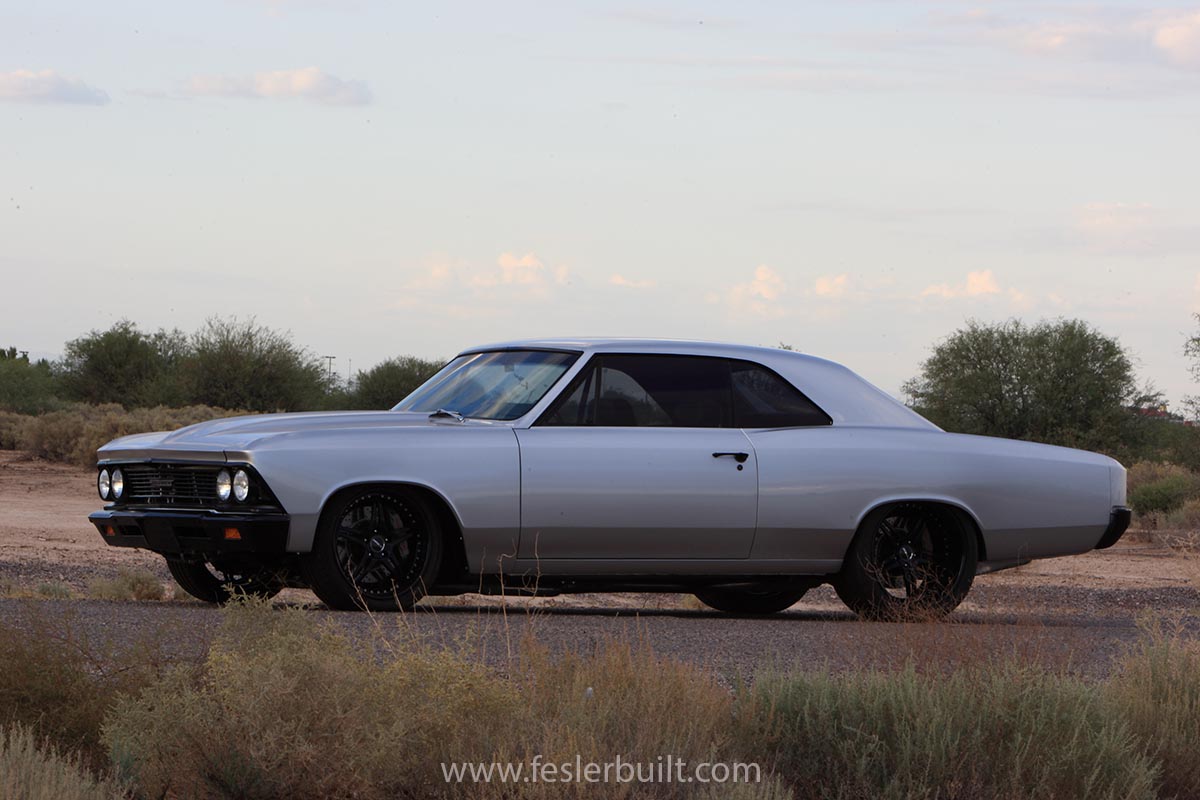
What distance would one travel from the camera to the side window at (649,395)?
10023 millimetres

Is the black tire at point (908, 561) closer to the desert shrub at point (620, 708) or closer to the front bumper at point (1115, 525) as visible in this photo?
the front bumper at point (1115, 525)

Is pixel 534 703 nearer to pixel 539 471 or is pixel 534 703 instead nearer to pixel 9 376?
pixel 539 471

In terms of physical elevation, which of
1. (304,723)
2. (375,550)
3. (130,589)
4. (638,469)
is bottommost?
(130,589)

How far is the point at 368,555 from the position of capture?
9594 millimetres

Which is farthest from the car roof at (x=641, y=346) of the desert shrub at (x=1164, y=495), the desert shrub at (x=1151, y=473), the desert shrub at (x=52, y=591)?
the desert shrub at (x=1151, y=473)

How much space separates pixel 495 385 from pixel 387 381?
48103 mm

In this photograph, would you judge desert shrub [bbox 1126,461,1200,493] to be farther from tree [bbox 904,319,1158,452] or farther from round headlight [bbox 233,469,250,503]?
round headlight [bbox 233,469,250,503]

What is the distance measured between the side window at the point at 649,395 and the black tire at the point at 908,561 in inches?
45.6

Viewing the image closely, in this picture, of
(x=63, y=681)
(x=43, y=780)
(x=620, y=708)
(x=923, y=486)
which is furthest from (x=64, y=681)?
(x=923, y=486)

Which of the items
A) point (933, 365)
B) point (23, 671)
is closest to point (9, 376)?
point (933, 365)

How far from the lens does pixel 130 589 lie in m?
13.5

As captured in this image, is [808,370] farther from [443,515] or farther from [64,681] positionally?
[64,681]

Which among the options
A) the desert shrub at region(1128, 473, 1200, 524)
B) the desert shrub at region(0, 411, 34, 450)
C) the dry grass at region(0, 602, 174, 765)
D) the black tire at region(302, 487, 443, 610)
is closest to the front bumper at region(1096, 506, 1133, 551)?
the black tire at region(302, 487, 443, 610)

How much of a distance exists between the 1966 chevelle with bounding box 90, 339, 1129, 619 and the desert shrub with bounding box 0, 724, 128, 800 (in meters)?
3.65
